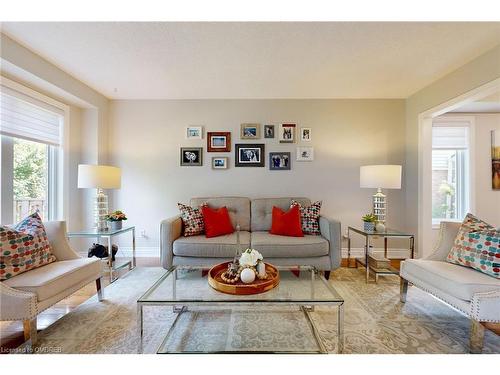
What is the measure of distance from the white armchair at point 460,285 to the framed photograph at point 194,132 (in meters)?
2.88

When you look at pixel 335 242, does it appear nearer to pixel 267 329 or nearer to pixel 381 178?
pixel 381 178

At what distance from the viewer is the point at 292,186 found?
335cm

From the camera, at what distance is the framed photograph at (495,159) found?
3.37 metres

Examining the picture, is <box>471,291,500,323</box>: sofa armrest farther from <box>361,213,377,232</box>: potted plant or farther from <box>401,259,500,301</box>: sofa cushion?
<box>361,213,377,232</box>: potted plant

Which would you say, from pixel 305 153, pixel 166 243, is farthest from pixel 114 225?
pixel 305 153

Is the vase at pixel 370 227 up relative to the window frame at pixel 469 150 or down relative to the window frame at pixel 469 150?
down

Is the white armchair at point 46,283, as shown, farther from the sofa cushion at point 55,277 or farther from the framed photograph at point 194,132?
the framed photograph at point 194,132

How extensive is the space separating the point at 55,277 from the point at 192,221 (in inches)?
51.7

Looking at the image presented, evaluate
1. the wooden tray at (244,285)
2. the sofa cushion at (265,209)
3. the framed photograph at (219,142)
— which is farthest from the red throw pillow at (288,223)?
the framed photograph at (219,142)

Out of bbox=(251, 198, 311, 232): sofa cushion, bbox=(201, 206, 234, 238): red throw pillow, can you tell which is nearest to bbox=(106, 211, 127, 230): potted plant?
bbox=(201, 206, 234, 238): red throw pillow

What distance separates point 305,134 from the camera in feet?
10.9

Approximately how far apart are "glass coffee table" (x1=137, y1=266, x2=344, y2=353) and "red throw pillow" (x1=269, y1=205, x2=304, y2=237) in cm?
81

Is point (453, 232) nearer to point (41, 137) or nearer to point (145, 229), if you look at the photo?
point (145, 229)

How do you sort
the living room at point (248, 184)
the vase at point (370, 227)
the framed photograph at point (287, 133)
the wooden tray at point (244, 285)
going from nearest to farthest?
the wooden tray at point (244, 285)
the living room at point (248, 184)
the vase at point (370, 227)
the framed photograph at point (287, 133)
